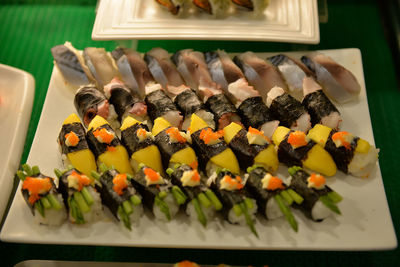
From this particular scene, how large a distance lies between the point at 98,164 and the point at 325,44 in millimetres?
2365

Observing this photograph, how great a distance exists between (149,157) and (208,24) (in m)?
1.21

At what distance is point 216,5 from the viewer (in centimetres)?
327

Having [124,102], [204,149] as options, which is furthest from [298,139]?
[124,102]

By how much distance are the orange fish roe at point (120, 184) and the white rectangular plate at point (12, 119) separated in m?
0.76

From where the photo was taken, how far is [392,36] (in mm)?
3879

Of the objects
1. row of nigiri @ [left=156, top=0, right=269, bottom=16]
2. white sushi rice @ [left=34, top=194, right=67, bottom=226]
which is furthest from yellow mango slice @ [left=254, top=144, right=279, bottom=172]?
row of nigiri @ [left=156, top=0, right=269, bottom=16]

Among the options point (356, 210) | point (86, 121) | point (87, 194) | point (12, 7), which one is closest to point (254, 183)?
point (356, 210)

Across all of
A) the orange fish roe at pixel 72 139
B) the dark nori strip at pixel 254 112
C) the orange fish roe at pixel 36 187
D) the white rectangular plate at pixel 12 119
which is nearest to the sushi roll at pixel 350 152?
the dark nori strip at pixel 254 112

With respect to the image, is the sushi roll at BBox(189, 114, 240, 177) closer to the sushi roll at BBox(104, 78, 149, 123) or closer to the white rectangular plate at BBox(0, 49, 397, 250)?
the white rectangular plate at BBox(0, 49, 397, 250)

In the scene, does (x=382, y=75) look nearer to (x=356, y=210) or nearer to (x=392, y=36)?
(x=392, y=36)

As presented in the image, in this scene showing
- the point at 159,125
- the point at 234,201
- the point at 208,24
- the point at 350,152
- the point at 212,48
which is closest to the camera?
the point at 234,201

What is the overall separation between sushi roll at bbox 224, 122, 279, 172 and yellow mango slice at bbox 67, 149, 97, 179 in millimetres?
834

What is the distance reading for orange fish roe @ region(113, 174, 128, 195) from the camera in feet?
7.69

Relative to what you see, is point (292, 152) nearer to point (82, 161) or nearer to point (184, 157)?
point (184, 157)
